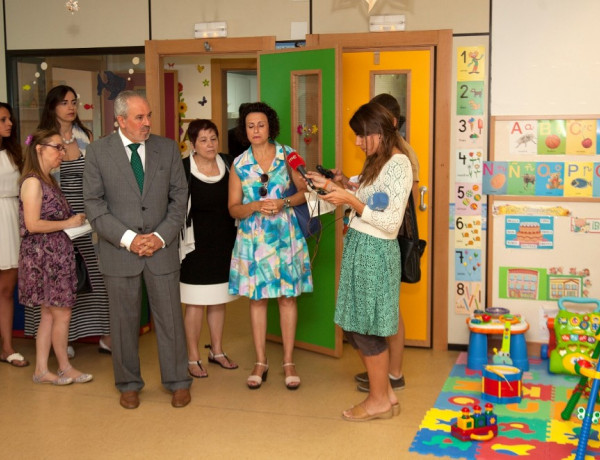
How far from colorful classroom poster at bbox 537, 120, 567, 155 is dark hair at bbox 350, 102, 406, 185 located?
1.62 metres

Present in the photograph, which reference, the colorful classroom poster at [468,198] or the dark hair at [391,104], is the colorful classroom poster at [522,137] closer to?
the colorful classroom poster at [468,198]

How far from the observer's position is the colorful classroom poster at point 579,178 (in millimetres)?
5003

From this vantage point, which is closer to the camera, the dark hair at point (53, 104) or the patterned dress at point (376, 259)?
the patterned dress at point (376, 259)

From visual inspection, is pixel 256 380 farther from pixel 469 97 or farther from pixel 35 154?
pixel 469 97

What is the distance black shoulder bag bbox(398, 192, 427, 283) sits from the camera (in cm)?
397

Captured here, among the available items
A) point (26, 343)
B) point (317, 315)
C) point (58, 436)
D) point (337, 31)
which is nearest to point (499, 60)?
point (337, 31)

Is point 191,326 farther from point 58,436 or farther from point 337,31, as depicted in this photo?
point 337,31

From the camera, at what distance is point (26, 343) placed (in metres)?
5.66

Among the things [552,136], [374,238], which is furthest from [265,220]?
[552,136]

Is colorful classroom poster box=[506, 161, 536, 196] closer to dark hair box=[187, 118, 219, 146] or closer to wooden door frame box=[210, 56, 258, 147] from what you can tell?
dark hair box=[187, 118, 219, 146]

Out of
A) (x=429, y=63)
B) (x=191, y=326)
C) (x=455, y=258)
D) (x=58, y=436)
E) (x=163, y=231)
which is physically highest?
(x=429, y=63)

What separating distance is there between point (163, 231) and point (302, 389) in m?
1.25

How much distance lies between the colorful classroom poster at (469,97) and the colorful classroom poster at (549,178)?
0.54 meters

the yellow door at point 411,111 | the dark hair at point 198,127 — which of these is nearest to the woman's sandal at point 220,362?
the yellow door at point 411,111
